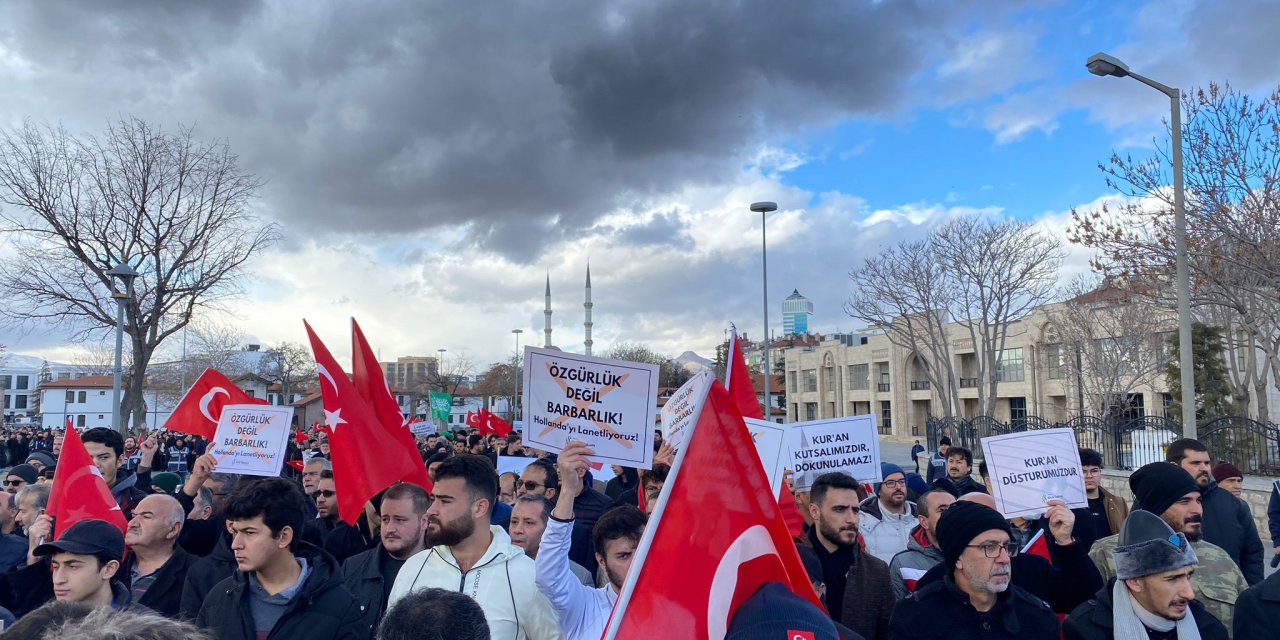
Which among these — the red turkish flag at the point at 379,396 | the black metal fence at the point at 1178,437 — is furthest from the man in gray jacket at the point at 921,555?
the black metal fence at the point at 1178,437

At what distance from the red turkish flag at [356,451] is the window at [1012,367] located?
172ft

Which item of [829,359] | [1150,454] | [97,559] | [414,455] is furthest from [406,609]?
[829,359]

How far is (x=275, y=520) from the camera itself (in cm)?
367

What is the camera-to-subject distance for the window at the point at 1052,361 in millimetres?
48750

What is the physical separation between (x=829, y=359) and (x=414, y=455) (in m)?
66.6

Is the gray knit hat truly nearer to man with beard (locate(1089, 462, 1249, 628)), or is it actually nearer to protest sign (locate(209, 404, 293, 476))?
man with beard (locate(1089, 462, 1249, 628))

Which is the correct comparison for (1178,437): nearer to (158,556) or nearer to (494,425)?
(494,425)

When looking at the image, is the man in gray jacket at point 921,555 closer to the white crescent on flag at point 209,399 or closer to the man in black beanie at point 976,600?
the man in black beanie at point 976,600

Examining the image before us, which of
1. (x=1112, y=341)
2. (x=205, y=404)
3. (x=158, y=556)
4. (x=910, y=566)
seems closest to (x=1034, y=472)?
(x=910, y=566)

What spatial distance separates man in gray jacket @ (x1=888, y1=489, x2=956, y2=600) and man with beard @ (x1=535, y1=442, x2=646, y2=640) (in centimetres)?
171

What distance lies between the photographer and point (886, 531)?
6117mm

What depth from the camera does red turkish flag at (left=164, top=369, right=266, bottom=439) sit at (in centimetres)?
876

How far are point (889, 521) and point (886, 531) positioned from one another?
0.37 ft

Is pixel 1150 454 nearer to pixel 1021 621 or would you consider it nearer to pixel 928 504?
pixel 928 504
